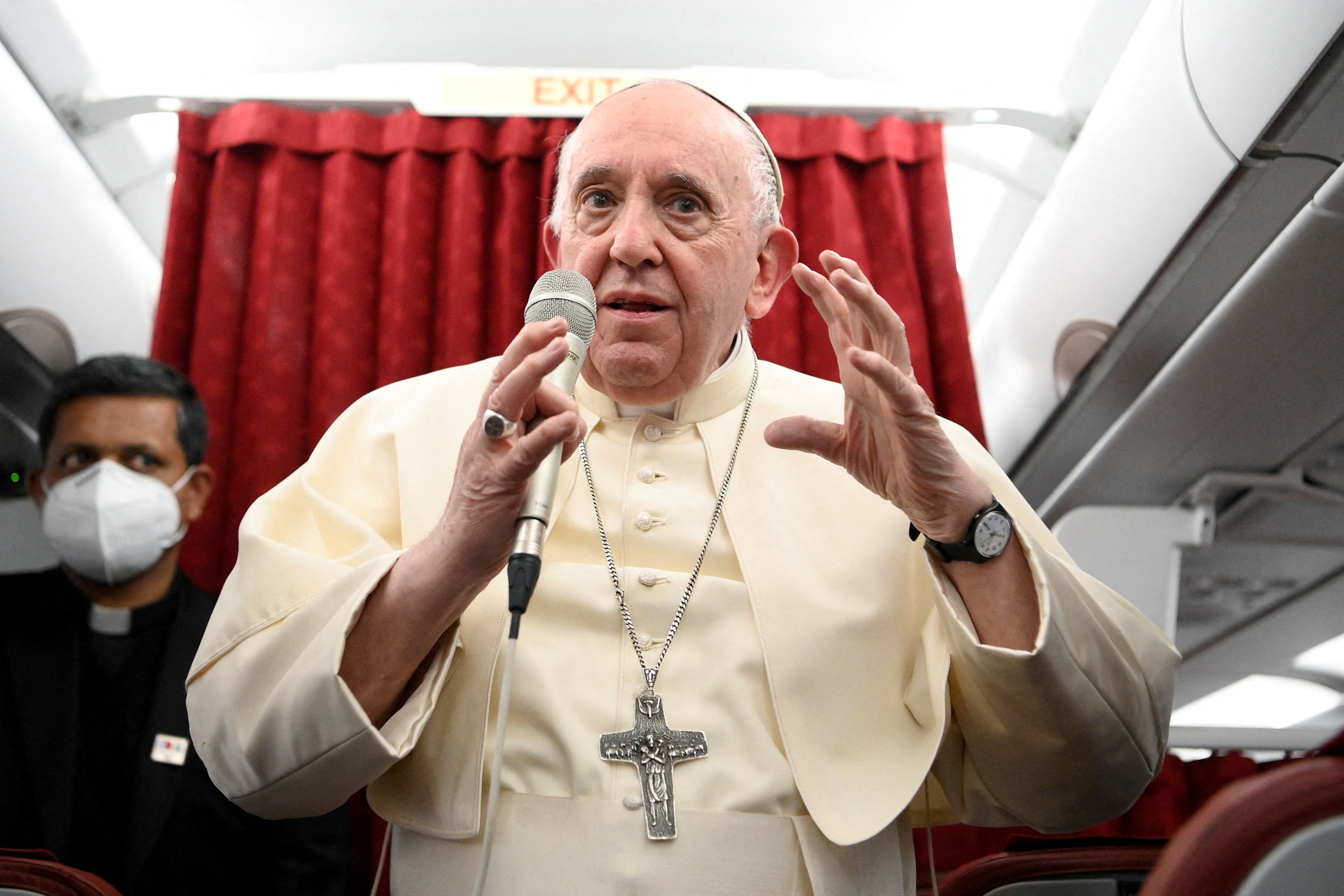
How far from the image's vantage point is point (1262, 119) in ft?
6.97

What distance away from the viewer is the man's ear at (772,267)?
210cm

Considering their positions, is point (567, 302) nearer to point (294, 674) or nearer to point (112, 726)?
point (294, 674)

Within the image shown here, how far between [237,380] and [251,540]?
1469mm

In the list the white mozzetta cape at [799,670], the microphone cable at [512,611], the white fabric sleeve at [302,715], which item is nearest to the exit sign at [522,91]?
the white mozzetta cape at [799,670]

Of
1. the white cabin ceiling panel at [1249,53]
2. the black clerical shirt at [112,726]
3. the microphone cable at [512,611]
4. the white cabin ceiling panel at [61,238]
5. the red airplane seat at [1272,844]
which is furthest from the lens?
the white cabin ceiling panel at [61,238]

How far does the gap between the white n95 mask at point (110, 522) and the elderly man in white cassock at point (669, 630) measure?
104 centimetres

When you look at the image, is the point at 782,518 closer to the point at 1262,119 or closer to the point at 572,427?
the point at 572,427

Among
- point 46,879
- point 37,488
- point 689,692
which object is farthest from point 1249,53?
point 37,488

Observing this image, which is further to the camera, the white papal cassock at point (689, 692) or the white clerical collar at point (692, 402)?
the white clerical collar at point (692, 402)

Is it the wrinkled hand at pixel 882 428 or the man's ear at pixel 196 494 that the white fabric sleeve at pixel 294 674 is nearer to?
the wrinkled hand at pixel 882 428

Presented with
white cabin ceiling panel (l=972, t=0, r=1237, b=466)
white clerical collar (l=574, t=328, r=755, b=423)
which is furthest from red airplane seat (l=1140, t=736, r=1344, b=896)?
white cabin ceiling panel (l=972, t=0, r=1237, b=466)

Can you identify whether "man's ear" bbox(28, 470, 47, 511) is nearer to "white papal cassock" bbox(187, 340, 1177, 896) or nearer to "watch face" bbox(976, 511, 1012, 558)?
"white papal cassock" bbox(187, 340, 1177, 896)

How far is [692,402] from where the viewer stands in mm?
1966

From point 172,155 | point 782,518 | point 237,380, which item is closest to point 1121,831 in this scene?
point 782,518
